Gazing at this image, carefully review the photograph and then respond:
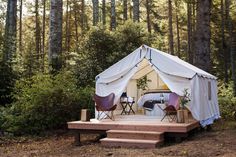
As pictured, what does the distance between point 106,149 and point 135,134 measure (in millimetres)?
673

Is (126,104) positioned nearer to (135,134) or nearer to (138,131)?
(138,131)

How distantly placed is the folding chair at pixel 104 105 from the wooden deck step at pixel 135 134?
43.9 inches

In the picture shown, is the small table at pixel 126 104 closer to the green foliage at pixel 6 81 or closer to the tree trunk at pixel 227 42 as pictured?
the green foliage at pixel 6 81

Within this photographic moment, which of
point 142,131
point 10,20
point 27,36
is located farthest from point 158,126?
point 27,36

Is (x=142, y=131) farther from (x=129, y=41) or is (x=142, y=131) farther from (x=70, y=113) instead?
(x=129, y=41)

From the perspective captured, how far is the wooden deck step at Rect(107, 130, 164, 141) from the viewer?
6617mm

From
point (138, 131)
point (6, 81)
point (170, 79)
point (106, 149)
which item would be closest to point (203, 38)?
point (170, 79)

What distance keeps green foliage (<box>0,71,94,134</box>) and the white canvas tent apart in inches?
38.5

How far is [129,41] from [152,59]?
177 inches

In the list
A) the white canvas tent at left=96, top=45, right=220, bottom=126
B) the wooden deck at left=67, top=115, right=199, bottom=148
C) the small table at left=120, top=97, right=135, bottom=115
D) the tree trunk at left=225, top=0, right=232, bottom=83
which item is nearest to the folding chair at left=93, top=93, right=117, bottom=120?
the white canvas tent at left=96, top=45, right=220, bottom=126

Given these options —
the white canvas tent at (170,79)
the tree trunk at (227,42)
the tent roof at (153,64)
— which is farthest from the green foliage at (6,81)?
the tree trunk at (227,42)

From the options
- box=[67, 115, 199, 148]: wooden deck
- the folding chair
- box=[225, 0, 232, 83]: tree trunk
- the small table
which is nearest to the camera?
box=[67, 115, 199, 148]: wooden deck

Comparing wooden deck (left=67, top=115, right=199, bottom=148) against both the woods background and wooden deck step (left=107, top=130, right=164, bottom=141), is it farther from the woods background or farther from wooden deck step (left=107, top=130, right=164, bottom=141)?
the woods background

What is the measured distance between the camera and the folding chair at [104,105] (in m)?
8.17
